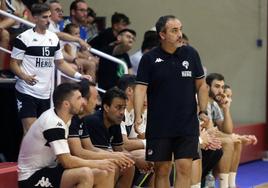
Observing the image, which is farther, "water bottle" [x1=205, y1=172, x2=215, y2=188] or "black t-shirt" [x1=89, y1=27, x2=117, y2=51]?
"black t-shirt" [x1=89, y1=27, x2=117, y2=51]

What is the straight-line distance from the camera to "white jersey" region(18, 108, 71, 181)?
16.8 feet

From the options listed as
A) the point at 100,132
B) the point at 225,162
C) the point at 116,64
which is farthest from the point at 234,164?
the point at 116,64

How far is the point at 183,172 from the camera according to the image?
5750 mm

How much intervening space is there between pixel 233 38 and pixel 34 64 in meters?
5.72

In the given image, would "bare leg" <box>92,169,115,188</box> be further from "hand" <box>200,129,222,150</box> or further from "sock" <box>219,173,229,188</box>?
"sock" <box>219,173,229,188</box>

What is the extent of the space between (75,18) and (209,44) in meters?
3.58

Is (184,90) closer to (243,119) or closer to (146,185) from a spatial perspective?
(146,185)

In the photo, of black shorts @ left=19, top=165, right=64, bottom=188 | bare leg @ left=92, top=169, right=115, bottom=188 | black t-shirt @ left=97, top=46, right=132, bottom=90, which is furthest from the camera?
black t-shirt @ left=97, top=46, right=132, bottom=90

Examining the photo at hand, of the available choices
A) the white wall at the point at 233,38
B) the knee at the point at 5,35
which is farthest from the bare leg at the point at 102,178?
the white wall at the point at 233,38

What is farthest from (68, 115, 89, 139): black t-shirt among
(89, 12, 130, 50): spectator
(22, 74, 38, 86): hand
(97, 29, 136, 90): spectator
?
(89, 12, 130, 50): spectator

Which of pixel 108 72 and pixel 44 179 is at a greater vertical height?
pixel 108 72

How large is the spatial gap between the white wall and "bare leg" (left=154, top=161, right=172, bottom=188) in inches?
239

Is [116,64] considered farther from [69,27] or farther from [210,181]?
[210,181]

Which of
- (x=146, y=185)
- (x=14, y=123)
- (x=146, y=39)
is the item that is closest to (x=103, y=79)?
(x=146, y=39)
